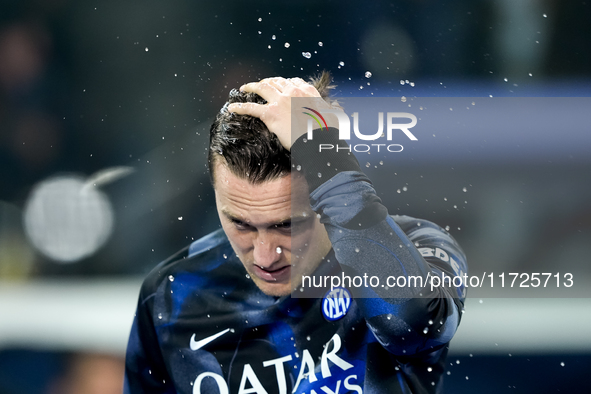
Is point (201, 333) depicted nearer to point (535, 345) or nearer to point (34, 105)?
point (535, 345)

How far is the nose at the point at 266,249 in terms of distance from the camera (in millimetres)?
1125

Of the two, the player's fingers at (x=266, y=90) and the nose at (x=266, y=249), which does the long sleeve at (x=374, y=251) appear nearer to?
the player's fingers at (x=266, y=90)

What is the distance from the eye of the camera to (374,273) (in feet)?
2.82

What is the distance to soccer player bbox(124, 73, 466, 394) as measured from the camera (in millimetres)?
878

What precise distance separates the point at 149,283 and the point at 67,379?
1.93 meters

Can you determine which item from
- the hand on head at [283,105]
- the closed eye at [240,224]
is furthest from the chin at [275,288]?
the hand on head at [283,105]

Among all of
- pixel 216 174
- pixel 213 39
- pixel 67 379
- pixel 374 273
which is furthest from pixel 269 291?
pixel 67 379

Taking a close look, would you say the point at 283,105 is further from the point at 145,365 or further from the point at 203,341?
the point at 145,365

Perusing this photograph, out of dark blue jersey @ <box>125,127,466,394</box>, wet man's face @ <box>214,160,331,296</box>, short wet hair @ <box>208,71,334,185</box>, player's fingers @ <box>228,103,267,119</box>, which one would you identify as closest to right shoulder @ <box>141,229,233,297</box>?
dark blue jersey @ <box>125,127,466,394</box>

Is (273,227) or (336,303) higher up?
(273,227)

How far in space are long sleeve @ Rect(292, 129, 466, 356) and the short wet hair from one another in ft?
0.50

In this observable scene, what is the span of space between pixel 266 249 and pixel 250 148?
23 centimetres

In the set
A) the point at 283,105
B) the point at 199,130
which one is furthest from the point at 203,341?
the point at 199,130

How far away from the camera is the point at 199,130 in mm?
2525
